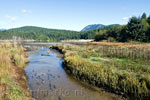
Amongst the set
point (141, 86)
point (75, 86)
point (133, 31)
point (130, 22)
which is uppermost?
point (130, 22)

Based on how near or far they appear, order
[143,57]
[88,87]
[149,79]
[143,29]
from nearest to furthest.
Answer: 1. [149,79]
2. [88,87]
3. [143,57]
4. [143,29]

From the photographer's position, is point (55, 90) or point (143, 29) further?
point (143, 29)

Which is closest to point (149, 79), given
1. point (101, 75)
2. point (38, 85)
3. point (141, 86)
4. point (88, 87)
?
point (141, 86)

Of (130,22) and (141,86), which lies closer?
(141,86)

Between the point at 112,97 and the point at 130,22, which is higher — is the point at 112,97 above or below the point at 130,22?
below

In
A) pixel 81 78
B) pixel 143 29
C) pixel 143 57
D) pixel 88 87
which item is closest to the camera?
pixel 88 87

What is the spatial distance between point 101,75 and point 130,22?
39.4 meters

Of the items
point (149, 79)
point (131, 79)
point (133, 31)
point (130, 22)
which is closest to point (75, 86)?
point (131, 79)

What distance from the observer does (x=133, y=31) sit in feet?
130

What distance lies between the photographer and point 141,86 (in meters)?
6.58

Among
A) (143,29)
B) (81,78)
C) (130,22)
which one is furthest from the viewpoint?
(130,22)

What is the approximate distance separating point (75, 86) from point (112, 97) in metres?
2.87

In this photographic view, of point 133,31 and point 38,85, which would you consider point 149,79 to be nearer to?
point 38,85

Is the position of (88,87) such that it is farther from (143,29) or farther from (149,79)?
(143,29)
